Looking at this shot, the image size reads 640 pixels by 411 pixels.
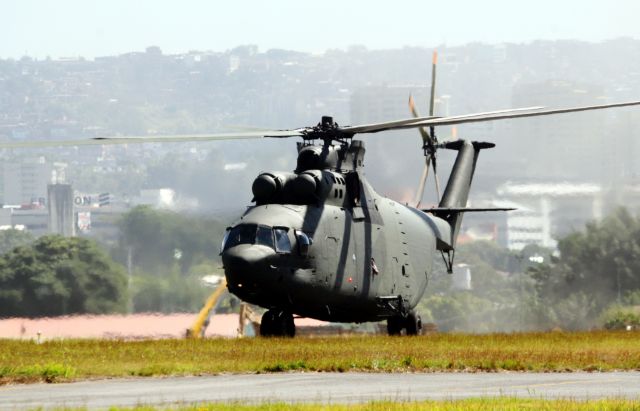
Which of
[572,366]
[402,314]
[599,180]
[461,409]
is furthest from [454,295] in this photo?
[461,409]

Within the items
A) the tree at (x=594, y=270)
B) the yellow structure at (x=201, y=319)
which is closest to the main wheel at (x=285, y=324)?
the yellow structure at (x=201, y=319)

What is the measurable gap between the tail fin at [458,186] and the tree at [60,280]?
1477 cm

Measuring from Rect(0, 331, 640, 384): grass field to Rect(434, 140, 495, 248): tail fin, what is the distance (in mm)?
13105

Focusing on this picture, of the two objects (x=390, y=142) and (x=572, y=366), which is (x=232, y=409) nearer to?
(x=572, y=366)

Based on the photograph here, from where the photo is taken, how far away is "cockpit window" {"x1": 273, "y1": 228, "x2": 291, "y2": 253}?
1518 inches

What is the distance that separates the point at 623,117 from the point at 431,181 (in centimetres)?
1851

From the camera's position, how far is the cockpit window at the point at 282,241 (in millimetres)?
38562

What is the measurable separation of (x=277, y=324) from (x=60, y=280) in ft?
77.5

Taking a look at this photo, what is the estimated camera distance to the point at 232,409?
21.4 metres

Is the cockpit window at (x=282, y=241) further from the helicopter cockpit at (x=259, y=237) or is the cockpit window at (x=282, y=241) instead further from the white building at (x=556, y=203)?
the white building at (x=556, y=203)

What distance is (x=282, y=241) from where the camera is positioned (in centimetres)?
3869

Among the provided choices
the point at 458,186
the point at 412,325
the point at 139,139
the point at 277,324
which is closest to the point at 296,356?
the point at 277,324

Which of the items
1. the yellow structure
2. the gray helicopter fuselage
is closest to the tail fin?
the gray helicopter fuselage

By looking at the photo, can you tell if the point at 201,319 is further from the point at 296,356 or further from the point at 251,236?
the point at 296,356
